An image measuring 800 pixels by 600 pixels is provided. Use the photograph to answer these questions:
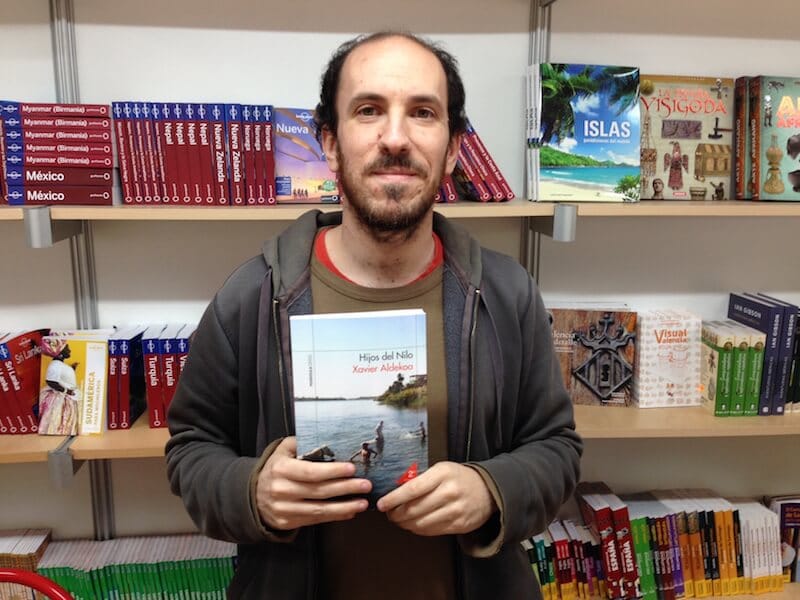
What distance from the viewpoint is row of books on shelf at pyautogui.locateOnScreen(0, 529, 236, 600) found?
175 centimetres

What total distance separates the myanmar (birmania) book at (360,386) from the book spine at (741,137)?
1326mm

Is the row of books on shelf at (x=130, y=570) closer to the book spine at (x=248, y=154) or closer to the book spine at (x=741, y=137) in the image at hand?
the book spine at (x=248, y=154)

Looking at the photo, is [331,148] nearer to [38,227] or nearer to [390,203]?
[390,203]

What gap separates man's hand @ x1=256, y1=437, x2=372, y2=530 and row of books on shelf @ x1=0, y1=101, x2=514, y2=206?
0.79 m

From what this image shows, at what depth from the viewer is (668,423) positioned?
171 cm

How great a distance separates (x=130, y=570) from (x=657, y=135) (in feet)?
5.97

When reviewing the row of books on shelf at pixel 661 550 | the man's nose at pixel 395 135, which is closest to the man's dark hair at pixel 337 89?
the man's nose at pixel 395 135

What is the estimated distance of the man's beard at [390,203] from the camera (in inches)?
40.8

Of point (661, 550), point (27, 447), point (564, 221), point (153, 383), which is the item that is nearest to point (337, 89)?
point (564, 221)

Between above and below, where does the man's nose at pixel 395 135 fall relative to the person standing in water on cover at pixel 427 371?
above

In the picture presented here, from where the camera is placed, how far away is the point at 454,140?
122 centimetres

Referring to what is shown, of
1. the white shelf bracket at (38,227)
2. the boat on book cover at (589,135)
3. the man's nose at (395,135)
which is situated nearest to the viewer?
the man's nose at (395,135)

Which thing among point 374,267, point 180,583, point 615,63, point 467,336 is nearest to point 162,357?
point 180,583

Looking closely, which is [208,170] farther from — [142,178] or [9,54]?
[9,54]
